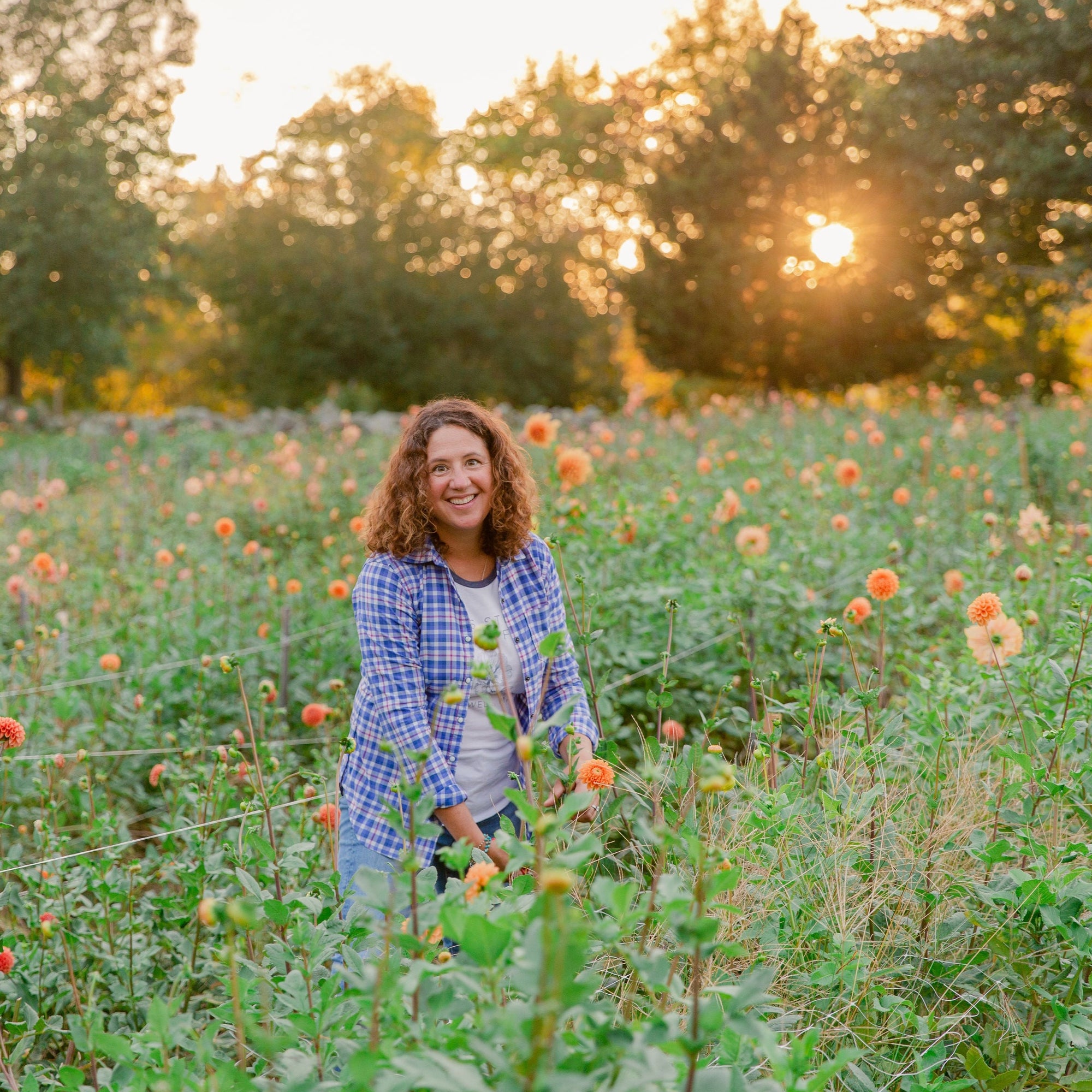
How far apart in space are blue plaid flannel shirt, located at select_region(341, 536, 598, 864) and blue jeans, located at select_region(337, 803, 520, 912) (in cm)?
3

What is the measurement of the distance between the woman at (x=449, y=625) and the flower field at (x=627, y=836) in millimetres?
112

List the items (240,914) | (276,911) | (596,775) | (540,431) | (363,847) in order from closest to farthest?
(240,914), (276,911), (596,775), (363,847), (540,431)

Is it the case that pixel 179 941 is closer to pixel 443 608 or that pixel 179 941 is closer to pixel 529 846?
pixel 443 608

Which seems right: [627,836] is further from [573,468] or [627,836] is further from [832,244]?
[832,244]

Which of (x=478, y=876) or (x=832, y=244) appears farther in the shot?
(x=832, y=244)

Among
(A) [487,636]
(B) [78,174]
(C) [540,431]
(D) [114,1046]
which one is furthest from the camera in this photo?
(B) [78,174]

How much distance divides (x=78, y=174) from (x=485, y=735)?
711 inches

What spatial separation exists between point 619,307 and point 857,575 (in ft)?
55.9

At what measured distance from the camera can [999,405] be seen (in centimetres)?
998

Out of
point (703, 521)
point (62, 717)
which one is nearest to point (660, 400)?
point (703, 521)

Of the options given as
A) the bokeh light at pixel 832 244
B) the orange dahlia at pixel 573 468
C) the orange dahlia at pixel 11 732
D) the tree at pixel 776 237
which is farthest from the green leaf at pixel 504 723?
the bokeh light at pixel 832 244

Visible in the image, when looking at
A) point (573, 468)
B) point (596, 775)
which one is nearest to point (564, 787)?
point (596, 775)

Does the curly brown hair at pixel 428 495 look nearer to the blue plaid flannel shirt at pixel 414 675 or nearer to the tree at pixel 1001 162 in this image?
the blue plaid flannel shirt at pixel 414 675

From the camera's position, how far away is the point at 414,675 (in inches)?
88.5
